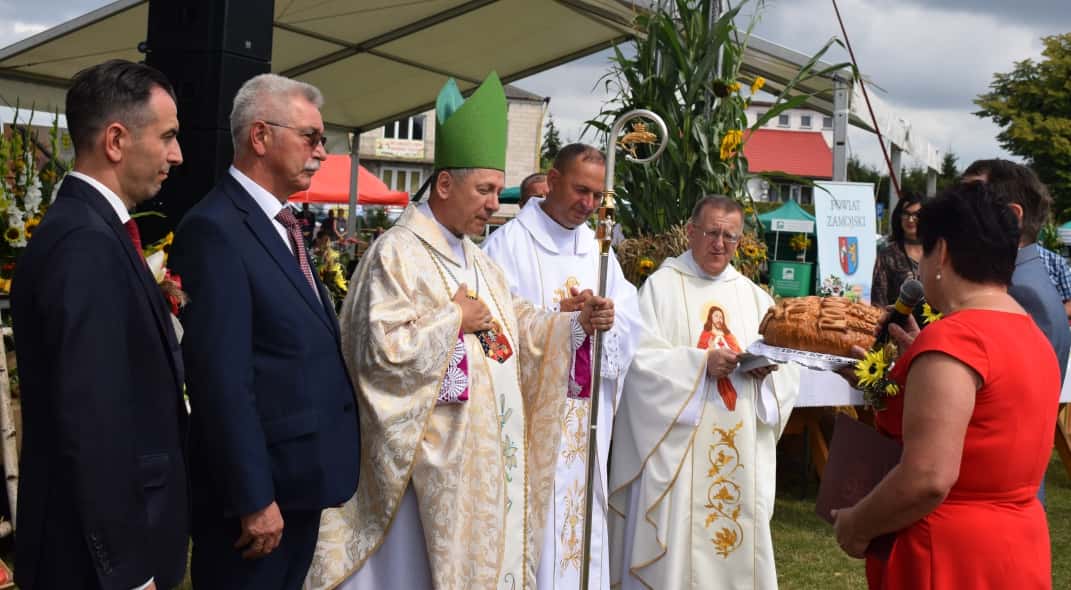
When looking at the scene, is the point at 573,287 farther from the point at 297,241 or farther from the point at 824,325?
the point at 297,241

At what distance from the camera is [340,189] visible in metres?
20.1

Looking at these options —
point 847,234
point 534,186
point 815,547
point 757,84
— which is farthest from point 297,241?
point 847,234

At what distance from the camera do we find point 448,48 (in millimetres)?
12211

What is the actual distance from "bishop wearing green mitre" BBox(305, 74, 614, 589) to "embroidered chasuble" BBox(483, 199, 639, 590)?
18.0 inches

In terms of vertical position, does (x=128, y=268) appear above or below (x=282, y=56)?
below

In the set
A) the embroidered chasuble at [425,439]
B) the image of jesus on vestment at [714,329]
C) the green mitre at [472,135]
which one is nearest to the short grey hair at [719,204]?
the image of jesus on vestment at [714,329]

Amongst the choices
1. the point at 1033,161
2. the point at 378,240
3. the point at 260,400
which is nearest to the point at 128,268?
the point at 260,400

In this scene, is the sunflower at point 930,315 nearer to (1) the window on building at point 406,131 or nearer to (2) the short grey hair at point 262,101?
(2) the short grey hair at point 262,101

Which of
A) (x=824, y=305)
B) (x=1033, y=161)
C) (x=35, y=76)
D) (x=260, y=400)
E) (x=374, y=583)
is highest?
(x=1033, y=161)

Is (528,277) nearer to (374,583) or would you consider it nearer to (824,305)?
(824,305)

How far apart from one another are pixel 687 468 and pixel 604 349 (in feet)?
2.72

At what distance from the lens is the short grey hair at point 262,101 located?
2.94 metres

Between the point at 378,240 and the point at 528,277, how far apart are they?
4.04 feet

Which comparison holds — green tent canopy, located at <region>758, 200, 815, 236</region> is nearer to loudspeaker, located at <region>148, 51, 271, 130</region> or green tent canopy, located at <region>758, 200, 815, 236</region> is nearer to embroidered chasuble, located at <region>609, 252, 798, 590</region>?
embroidered chasuble, located at <region>609, 252, 798, 590</region>
